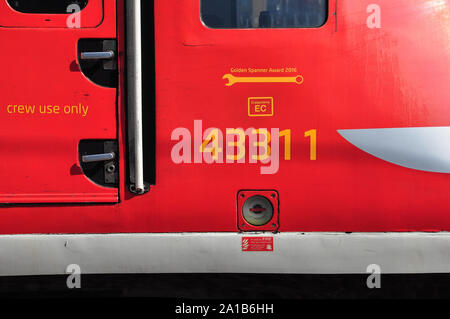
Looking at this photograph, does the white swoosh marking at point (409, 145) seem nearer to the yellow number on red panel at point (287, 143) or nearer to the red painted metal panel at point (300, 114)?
the red painted metal panel at point (300, 114)

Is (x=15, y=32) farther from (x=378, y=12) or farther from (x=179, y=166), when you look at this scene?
(x=378, y=12)

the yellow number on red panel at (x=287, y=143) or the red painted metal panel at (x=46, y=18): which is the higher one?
the red painted metal panel at (x=46, y=18)

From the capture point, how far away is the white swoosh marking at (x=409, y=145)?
2.19 meters

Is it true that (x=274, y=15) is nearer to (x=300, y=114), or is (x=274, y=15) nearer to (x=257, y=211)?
(x=300, y=114)

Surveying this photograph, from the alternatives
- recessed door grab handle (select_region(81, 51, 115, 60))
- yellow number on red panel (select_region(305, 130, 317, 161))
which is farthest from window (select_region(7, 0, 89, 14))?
yellow number on red panel (select_region(305, 130, 317, 161))

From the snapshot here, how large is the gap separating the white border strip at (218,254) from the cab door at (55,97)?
24 centimetres

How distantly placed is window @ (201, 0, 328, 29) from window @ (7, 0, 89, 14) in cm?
76

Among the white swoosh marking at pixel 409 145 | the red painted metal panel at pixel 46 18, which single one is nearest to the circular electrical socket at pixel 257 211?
the white swoosh marking at pixel 409 145

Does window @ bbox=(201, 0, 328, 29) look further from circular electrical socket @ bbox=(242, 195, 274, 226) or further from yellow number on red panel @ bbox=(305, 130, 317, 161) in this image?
circular electrical socket @ bbox=(242, 195, 274, 226)

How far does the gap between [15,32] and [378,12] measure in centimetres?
194

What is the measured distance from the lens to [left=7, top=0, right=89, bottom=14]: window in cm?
222

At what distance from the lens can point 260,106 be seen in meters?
2.23

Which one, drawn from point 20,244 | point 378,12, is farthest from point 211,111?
point 20,244
